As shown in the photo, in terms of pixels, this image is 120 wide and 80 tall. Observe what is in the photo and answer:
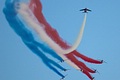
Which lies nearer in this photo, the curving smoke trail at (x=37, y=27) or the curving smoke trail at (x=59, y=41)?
the curving smoke trail at (x=37, y=27)

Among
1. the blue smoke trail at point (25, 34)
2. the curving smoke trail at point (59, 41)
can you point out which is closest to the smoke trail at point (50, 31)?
the curving smoke trail at point (59, 41)

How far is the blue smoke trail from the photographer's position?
475cm

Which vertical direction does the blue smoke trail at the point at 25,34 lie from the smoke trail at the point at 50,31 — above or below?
below

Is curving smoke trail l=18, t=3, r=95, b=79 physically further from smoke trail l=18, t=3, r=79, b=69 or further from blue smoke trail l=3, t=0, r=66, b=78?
blue smoke trail l=3, t=0, r=66, b=78

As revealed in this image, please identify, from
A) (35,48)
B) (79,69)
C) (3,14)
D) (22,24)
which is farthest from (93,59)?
(3,14)

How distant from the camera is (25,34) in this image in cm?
486

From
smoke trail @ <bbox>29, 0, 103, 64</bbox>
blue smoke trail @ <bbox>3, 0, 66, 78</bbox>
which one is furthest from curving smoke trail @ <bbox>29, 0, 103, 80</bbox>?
blue smoke trail @ <bbox>3, 0, 66, 78</bbox>

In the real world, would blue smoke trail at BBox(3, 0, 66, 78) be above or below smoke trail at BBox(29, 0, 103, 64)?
below

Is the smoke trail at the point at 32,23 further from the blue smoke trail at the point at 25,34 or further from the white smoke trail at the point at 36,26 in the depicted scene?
the blue smoke trail at the point at 25,34

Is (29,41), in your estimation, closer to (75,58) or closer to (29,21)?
(29,21)

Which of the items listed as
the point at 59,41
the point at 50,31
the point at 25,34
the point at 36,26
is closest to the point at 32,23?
the point at 36,26

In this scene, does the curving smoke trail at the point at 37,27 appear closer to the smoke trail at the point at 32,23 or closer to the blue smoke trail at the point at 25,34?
the smoke trail at the point at 32,23

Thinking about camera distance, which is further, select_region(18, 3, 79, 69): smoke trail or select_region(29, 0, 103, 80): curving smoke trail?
select_region(29, 0, 103, 80): curving smoke trail

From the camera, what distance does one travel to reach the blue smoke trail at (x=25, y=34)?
4.75 metres
